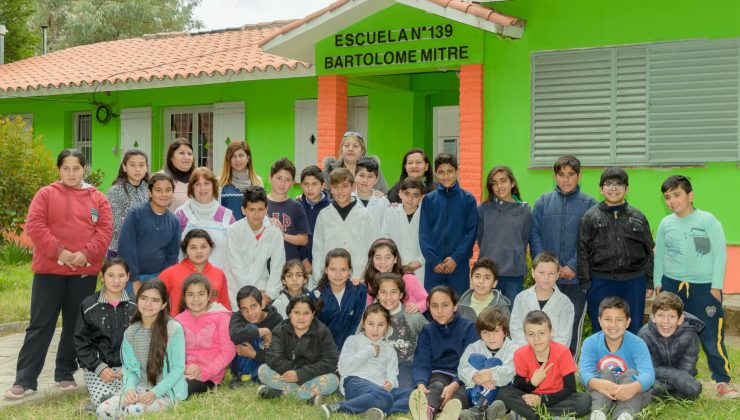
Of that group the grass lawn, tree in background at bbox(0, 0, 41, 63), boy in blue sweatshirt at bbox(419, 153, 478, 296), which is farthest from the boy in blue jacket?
tree in background at bbox(0, 0, 41, 63)

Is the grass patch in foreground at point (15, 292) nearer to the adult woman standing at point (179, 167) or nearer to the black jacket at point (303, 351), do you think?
the adult woman standing at point (179, 167)

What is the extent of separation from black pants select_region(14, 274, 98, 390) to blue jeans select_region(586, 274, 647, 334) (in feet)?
12.9

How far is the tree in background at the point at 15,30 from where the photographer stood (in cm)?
2459

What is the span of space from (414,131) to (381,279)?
675 centimetres

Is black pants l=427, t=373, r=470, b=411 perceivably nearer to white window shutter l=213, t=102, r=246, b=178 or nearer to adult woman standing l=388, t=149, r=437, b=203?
adult woman standing l=388, t=149, r=437, b=203

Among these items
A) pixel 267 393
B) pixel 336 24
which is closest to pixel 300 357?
pixel 267 393

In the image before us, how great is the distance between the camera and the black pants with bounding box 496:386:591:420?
16.9ft

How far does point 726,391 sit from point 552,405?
4.88 ft

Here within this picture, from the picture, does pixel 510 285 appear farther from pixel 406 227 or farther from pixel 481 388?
pixel 481 388

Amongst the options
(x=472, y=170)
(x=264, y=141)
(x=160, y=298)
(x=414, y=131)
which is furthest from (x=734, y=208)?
(x=264, y=141)

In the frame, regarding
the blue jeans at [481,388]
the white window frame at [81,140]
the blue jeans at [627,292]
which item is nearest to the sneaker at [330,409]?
the blue jeans at [481,388]

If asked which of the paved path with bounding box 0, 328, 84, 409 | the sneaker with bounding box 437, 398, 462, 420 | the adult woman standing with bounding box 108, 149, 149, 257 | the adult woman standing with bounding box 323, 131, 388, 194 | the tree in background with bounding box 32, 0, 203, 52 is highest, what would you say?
the tree in background with bounding box 32, 0, 203, 52

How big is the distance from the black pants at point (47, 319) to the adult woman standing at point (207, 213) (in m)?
0.91

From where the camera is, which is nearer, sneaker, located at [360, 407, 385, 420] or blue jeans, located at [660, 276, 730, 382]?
sneaker, located at [360, 407, 385, 420]
